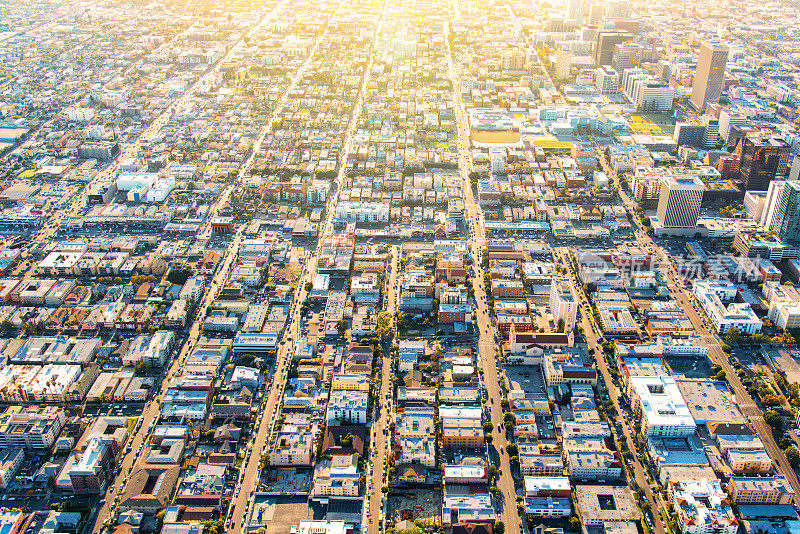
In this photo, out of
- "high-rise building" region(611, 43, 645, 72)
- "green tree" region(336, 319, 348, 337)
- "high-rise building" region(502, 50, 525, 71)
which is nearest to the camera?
"green tree" region(336, 319, 348, 337)

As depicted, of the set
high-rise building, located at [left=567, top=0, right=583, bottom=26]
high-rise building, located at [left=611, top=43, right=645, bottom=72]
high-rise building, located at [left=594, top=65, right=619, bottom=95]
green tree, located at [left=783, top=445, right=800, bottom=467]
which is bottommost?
green tree, located at [left=783, top=445, right=800, bottom=467]

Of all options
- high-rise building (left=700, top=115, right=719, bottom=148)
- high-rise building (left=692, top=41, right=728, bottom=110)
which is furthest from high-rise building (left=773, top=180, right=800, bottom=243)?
high-rise building (left=692, top=41, right=728, bottom=110)

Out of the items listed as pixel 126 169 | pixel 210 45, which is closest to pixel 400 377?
pixel 126 169

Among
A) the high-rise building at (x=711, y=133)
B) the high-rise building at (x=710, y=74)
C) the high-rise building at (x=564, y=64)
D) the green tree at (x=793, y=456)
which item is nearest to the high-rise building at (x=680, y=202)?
the high-rise building at (x=711, y=133)

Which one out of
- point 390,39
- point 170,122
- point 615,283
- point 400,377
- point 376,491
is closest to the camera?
point 376,491

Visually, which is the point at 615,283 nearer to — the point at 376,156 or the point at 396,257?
the point at 396,257

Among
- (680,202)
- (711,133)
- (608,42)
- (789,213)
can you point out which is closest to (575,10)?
(608,42)

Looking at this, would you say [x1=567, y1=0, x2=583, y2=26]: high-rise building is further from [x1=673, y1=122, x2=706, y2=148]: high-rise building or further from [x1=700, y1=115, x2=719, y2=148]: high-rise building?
[x1=673, y1=122, x2=706, y2=148]: high-rise building
